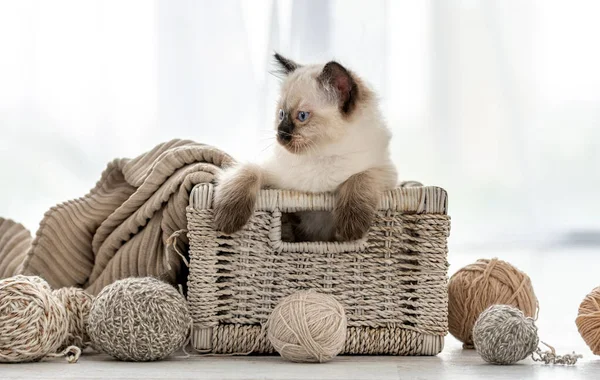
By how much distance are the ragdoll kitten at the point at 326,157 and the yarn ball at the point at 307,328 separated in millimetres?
182

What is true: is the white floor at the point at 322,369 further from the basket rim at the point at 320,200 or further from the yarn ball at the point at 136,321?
the basket rim at the point at 320,200

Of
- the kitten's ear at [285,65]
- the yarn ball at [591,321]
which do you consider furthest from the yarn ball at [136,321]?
the yarn ball at [591,321]

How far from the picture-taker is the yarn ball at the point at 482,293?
6.84ft

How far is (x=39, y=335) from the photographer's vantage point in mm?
1762

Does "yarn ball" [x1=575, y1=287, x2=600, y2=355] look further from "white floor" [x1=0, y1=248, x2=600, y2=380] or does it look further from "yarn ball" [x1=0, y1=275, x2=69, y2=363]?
"yarn ball" [x1=0, y1=275, x2=69, y2=363]

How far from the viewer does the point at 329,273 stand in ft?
6.35

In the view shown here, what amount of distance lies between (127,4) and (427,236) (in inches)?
71.8

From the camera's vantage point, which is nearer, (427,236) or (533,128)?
(427,236)

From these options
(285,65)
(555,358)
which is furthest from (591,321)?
(285,65)

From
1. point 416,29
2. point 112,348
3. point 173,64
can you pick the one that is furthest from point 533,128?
point 112,348

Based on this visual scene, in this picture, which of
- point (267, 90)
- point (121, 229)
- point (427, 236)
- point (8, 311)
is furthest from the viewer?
point (267, 90)

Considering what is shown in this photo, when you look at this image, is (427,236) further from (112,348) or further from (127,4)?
(127,4)

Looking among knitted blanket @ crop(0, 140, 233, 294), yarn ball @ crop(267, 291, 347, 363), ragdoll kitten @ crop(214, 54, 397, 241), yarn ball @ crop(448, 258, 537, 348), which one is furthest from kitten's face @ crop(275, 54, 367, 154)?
yarn ball @ crop(448, 258, 537, 348)

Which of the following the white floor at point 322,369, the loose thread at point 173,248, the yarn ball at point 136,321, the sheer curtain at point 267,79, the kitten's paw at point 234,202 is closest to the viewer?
the white floor at point 322,369
